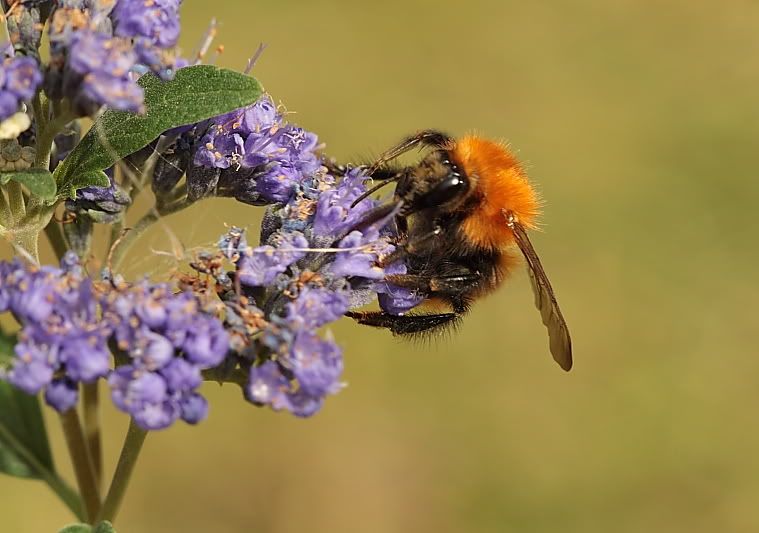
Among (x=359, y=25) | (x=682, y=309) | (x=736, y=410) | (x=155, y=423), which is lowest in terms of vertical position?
(x=155, y=423)

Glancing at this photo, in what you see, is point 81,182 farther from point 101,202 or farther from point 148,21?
point 148,21

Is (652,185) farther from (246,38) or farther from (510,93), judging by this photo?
(246,38)

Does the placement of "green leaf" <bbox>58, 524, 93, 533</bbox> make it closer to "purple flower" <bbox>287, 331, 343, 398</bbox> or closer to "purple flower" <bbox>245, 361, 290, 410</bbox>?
"purple flower" <bbox>245, 361, 290, 410</bbox>

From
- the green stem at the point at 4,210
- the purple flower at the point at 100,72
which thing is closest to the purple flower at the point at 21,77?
the purple flower at the point at 100,72

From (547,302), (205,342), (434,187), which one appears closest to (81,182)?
(205,342)

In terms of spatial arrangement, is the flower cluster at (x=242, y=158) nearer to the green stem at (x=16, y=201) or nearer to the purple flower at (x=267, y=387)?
the green stem at (x=16, y=201)

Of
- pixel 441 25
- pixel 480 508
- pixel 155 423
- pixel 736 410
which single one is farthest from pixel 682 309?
pixel 155 423

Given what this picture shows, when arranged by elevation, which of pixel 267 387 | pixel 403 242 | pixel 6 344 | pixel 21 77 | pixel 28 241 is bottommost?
pixel 267 387
